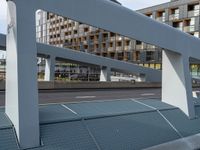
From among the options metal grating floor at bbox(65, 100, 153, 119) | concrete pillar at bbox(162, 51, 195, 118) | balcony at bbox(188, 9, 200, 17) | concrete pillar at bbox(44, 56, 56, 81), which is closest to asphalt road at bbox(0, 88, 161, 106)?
concrete pillar at bbox(44, 56, 56, 81)

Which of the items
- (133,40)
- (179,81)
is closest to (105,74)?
(179,81)

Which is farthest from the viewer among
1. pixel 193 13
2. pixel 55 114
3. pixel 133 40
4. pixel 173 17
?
pixel 133 40

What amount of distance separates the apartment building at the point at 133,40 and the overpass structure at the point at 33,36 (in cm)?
2671

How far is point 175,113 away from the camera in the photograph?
7.02 metres

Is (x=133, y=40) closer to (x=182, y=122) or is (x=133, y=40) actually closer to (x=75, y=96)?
(x=75, y=96)

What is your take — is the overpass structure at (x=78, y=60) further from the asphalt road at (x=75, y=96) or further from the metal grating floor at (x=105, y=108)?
the metal grating floor at (x=105, y=108)

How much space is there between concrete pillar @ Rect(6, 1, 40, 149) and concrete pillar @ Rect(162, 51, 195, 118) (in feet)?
13.4

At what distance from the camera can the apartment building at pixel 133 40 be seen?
5472cm

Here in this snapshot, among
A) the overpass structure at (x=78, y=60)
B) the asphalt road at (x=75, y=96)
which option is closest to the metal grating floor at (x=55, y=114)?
the asphalt road at (x=75, y=96)

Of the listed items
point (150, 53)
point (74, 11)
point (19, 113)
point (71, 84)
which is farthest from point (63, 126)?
point (150, 53)

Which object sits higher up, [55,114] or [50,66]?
[50,66]

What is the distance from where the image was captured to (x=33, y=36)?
4.50 meters

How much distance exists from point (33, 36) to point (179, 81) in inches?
169

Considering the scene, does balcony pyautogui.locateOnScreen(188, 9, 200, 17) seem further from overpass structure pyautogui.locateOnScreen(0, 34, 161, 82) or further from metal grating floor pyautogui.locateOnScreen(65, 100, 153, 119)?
metal grating floor pyautogui.locateOnScreen(65, 100, 153, 119)
